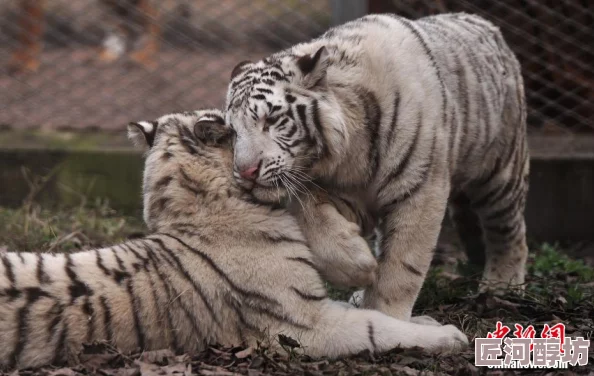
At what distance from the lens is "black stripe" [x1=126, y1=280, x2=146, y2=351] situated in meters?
2.98

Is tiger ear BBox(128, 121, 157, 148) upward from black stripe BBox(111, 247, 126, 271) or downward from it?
upward

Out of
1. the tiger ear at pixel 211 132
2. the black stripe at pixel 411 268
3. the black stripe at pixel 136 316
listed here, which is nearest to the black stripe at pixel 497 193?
the black stripe at pixel 411 268

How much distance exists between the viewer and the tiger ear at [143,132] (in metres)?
3.35

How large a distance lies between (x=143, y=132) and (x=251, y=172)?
49cm

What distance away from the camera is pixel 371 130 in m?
3.28

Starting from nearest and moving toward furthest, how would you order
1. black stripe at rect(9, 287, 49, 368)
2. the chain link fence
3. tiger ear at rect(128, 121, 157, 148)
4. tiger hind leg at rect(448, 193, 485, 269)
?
black stripe at rect(9, 287, 49, 368) → tiger ear at rect(128, 121, 157, 148) → tiger hind leg at rect(448, 193, 485, 269) → the chain link fence

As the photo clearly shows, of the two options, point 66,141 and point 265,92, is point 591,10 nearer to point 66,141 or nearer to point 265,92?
point 265,92

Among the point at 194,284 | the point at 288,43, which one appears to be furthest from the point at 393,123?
the point at 288,43

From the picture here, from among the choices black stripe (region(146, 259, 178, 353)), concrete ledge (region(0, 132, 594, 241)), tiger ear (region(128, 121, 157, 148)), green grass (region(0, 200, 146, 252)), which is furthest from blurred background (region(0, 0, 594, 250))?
black stripe (region(146, 259, 178, 353))

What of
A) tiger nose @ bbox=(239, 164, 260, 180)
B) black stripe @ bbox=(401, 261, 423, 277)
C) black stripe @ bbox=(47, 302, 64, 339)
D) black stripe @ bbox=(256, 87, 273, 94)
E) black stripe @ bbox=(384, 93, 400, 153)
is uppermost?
black stripe @ bbox=(256, 87, 273, 94)

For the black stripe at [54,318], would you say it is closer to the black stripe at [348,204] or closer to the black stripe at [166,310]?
the black stripe at [166,310]

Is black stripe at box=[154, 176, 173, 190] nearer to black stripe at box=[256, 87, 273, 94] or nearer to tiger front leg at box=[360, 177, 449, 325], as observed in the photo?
black stripe at box=[256, 87, 273, 94]

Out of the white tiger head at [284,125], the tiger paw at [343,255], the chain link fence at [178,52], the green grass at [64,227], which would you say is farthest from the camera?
the chain link fence at [178,52]

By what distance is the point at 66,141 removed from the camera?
5.57 m
